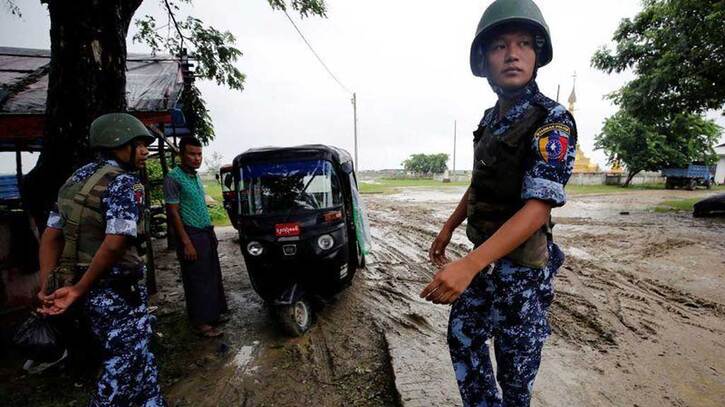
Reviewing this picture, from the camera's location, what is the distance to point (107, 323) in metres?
1.93

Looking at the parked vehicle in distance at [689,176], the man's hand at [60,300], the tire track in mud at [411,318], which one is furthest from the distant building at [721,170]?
the man's hand at [60,300]

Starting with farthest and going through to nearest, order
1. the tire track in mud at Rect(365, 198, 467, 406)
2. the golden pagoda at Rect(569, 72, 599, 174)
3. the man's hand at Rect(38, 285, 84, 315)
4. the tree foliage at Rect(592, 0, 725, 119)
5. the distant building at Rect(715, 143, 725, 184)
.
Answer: the golden pagoda at Rect(569, 72, 599, 174)
the distant building at Rect(715, 143, 725, 184)
the tree foliage at Rect(592, 0, 725, 119)
the tire track in mud at Rect(365, 198, 467, 406)
the man's hand at Rect(38, 285, 84, 315)

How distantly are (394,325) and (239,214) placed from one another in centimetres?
225

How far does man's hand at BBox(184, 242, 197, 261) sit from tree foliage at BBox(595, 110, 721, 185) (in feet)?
101

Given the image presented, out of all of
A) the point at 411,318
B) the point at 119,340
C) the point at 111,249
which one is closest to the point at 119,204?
the point at 111,249

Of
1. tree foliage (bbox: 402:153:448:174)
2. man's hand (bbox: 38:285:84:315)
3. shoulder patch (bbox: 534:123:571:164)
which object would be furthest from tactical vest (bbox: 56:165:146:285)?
tree foliage (bbox: 402:153:448:174)

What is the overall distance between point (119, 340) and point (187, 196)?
1815mm

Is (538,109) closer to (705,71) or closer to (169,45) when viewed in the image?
(169,45)

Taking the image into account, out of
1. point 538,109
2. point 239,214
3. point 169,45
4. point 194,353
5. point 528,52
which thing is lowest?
point 194,353

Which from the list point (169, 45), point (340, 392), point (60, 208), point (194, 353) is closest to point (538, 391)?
point (340, 392)

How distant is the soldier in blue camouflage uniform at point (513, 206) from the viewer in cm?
121

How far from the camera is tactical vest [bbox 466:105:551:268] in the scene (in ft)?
4.40

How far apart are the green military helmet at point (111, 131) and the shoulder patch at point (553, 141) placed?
2.29 m

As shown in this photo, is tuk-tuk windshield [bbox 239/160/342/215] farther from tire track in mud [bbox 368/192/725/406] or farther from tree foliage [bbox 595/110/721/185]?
tree foliage [bbox 595/110/721/185]
